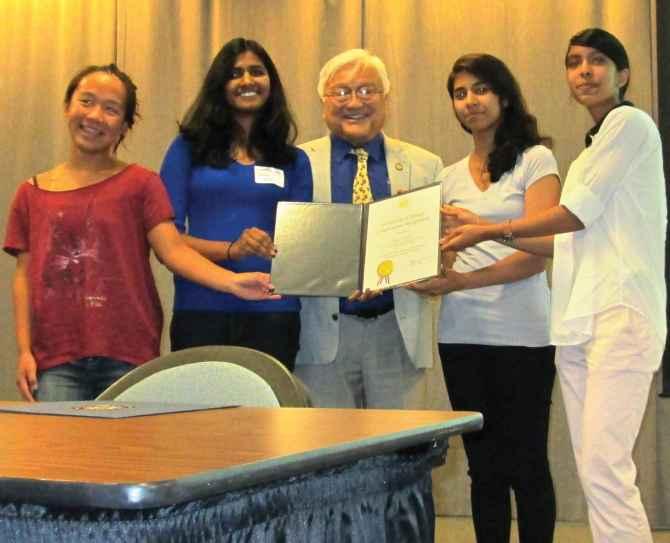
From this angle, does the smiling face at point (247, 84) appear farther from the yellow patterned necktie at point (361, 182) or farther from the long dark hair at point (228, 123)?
the yellow patterned necktie at point (361, 182)

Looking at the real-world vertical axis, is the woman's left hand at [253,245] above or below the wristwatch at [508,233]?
below

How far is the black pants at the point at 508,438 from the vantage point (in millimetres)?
2793

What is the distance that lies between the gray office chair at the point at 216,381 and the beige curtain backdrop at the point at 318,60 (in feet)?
9.98

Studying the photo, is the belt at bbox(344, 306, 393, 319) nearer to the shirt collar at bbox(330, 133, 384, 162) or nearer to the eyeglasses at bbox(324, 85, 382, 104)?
the shirt collar at bbox(330, 133, 384, 162)

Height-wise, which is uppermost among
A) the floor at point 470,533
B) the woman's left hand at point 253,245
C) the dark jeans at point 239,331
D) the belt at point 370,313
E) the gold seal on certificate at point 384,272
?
the woman's left hand at point 253,245

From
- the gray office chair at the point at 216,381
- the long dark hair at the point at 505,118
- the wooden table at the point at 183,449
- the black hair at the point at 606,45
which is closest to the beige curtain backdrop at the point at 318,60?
the long dark hair at the point at 505,118

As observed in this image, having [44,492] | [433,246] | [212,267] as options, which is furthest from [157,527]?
[433,246]

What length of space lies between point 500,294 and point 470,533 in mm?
1756

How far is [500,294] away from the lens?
2.93 meters

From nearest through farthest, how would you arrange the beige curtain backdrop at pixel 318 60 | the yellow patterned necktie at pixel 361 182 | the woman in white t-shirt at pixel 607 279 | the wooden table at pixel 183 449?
1. the wooden table at pixel 183 449
2. the woman in white t-shirt at pixel 607 279
3. the yellow patterned necktie at pixel 361 182
4. the beige curtain backdrop at pixel 318 60

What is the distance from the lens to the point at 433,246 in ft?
8.87

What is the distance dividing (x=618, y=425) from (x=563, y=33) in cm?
275

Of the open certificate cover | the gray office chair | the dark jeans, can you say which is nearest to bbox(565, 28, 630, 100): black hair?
the open certificate cover

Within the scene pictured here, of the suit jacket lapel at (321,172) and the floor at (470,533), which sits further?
the floor at (470,533)
